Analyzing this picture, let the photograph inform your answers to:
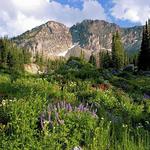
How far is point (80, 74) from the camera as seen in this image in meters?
30.2

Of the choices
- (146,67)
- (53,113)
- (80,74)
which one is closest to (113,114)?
(53,113)

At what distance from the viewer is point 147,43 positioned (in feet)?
336

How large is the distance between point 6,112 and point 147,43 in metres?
96.0

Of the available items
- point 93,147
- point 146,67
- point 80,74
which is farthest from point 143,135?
point 146,67

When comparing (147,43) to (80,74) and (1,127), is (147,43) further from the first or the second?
(1,127)

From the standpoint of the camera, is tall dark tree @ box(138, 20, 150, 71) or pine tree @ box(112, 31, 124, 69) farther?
pine tree @ box(112, 31, 124, 69)

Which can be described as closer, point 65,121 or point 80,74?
point 65,121

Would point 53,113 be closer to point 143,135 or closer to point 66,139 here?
point 66,139

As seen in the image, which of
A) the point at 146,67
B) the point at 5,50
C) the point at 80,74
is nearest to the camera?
the point at 80,74

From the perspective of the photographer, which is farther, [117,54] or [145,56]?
[117,54]

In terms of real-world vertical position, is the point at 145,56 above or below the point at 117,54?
A: below

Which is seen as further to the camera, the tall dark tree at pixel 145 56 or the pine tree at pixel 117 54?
the pine tree at pixel 117 54

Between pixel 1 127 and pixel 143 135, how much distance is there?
3064mm

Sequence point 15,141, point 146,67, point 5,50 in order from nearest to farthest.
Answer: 1. point 15,141
2. point 146,67
3. point 5,50
